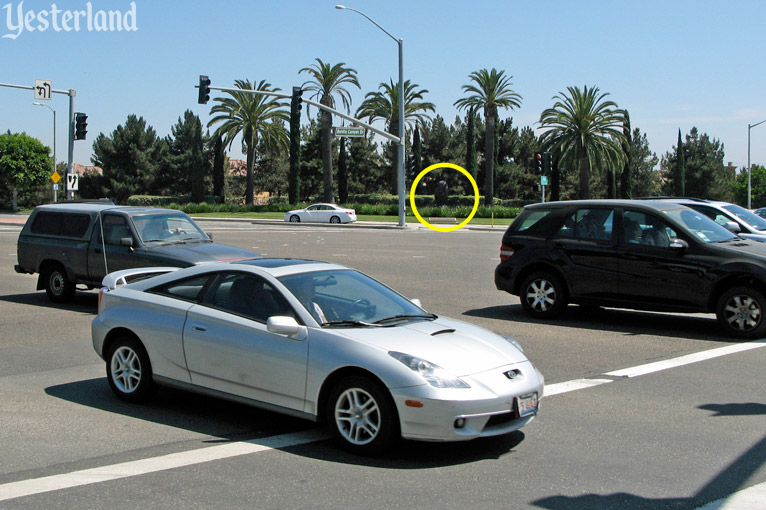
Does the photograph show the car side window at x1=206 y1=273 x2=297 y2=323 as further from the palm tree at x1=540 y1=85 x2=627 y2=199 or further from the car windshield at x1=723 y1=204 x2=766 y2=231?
the palm tree at x1=540 y1=85 x2=627 y2=199

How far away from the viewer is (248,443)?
6.26m

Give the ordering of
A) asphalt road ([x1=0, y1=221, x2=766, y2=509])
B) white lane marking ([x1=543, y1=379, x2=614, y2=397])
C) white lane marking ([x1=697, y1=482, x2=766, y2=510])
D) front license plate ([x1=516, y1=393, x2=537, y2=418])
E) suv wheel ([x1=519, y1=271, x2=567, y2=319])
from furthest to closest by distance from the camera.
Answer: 1. suv wheel ([x1=519, y1=271, x2=567, y2=319])
2. white lane marking ([x1=543, y1=379, x2=614, y2=397])
3. front license plate ([x1=516, y1=393, x2=537, y2=418])
4. asphalt road ([x1=0, y1=221, x2=766, y2=509])
5. white lane marking ([x1=697, y1=482, x2=766, y2=510])

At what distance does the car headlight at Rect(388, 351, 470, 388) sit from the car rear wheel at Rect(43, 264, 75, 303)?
33.2ft

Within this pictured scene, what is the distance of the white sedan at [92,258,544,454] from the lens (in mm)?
5723

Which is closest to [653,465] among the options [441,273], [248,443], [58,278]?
[248,443]

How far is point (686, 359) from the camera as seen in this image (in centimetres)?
952

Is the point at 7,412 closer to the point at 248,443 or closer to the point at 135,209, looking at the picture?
the point at 248,443

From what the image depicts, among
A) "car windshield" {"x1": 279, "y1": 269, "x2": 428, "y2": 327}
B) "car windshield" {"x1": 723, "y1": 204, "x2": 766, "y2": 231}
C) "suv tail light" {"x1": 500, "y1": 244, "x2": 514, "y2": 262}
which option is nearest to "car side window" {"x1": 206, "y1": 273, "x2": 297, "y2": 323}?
"car windshield" {"x1": 279, "y1": 269, "x2": 428, "y2": 327}

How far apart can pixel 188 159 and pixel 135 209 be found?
8822 centimetres

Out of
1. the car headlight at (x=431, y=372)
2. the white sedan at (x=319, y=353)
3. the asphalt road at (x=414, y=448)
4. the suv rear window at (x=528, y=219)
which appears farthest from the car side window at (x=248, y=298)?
the suv rear window at (x=528, y=219)

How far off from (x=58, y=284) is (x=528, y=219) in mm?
8324

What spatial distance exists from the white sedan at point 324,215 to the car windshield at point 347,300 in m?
45.2

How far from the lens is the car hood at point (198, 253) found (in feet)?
42.3

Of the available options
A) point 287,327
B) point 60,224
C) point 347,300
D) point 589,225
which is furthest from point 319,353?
point 60,224
